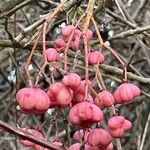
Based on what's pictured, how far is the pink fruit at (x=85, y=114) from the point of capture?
44.8 inches

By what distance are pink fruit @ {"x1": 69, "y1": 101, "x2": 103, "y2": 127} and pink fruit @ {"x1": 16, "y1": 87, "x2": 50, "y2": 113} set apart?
0.18ft

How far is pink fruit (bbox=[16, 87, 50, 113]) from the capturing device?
44.9 inches

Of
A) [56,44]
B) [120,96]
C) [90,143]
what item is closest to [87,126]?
[90,143]

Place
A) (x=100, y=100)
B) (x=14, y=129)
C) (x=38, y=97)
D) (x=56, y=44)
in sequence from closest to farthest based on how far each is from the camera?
(x=14, y=129) → (x=38, y=97) → (x=100, y=100) → (x=56, y=44)

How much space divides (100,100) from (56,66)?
0.39ft

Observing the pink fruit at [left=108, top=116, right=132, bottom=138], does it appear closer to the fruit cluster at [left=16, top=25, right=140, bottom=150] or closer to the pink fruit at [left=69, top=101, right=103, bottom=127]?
the fruit cluster at [left=16, top=25, right=140, bottom=150]

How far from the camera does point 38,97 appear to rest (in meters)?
1.15

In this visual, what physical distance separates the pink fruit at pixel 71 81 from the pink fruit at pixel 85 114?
0.04 m

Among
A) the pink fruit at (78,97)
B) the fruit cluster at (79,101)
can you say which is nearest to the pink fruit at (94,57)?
the fruit cluster at (79,101)

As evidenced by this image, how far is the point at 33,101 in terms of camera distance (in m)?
1.15

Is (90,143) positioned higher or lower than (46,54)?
lower

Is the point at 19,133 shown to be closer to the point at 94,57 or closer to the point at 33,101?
the point at 33,101

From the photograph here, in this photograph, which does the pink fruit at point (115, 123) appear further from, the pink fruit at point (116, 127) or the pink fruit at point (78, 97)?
the pink fruit at point (78, 97)

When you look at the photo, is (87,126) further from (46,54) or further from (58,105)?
(46,54)
